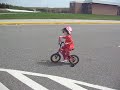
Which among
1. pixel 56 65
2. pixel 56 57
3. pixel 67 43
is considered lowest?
pixel 56 65

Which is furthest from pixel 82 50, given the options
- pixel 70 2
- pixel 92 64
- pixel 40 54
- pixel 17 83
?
pixel 70 2

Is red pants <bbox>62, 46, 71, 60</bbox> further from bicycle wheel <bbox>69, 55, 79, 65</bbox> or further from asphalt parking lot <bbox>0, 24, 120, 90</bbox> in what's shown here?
asphalt parking lot <bbox>0, 24, 120, 90</bbox>

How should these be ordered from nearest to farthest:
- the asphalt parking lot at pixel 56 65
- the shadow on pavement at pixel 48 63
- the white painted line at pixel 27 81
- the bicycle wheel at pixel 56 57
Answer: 1. the white painted line at pixel 27 81
2. the asphalt parking lot at pixel 56 65
3. the shadow on pavement at pixel 48 63
4. the bicycle wheel at pixel 56 57

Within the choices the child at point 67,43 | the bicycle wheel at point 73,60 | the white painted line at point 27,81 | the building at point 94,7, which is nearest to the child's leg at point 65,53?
the child at point 67,43

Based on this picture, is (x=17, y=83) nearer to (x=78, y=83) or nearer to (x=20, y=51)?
(x=78, y=83)

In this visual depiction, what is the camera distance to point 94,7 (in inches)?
2467

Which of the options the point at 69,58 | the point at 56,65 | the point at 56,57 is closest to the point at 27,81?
the point at 56,65

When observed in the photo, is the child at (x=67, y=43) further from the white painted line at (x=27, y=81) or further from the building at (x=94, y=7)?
the building at (x=94, y=7)

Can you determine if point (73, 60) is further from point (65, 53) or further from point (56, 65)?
point (56, 65)

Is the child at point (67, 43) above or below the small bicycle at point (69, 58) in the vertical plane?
above

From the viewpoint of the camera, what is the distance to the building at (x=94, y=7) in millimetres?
62016

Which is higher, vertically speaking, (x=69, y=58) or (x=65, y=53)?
(x=65, y=53)

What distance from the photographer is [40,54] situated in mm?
10898

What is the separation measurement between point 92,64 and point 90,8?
53.7 metres
